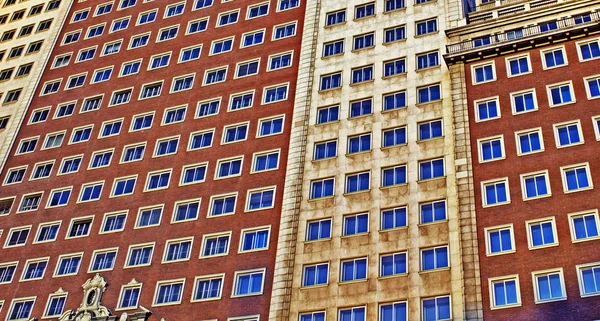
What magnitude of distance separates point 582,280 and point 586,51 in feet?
73.4

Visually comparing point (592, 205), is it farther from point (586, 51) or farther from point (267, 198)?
point (267, 198)

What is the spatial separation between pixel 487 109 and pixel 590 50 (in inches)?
397

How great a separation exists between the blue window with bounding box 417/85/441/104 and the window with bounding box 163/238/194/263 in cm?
2508

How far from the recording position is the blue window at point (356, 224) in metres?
61.5

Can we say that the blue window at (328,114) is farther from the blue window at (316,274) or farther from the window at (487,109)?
the blue window at (316,274)

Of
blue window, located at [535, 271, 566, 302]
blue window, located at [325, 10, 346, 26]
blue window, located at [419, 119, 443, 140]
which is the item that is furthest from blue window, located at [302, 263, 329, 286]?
blue window, located at [325, 10, 346, 26]

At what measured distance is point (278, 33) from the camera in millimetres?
82938

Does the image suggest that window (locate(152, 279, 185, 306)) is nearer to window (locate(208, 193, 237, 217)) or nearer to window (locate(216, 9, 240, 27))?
window (locate(208, 193, 237, 217))

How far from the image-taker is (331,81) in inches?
2923

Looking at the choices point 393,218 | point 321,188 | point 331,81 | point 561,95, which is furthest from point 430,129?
point 331,81

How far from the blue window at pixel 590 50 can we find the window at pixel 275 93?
94.4 ft

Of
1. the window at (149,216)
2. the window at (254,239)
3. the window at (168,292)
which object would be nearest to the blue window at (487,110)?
the window at (254,239)

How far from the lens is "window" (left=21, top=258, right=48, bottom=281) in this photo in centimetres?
7261

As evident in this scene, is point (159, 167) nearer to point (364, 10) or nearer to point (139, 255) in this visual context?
point (139, 255)
